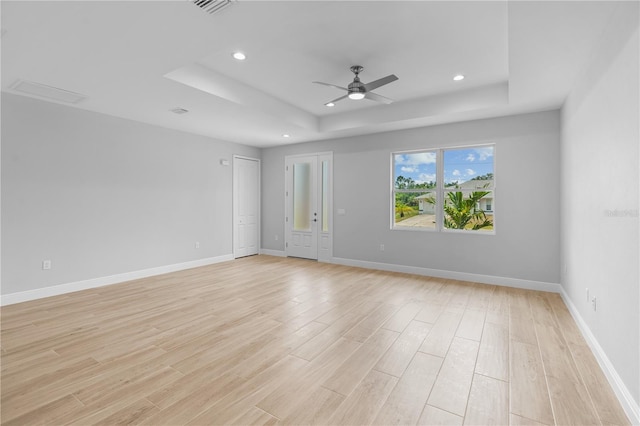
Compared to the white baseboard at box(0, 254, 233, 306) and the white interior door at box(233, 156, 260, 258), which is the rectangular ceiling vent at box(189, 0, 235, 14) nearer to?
the white baseboard at box(0, 254, 233, 306)

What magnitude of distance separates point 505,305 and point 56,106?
261 inches

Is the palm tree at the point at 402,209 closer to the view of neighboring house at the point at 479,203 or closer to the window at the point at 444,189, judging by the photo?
the window at the point at 444,189

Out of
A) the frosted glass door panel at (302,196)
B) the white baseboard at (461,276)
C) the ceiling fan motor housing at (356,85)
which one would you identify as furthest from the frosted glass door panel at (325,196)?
the ceiling fan motor housing at (356,85)

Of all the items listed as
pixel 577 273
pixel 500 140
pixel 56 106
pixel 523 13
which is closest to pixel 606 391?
pixel 577 273

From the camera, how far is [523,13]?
83.4 inches

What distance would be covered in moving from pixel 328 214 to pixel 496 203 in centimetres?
A: 324

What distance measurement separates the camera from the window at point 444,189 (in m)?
4.93

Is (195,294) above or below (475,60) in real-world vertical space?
below

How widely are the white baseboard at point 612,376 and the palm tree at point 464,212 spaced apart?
6.86 feet

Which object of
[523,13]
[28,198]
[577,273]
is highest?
[523,13]

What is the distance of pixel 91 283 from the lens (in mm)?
4457

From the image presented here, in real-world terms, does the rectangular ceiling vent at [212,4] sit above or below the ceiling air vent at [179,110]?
below

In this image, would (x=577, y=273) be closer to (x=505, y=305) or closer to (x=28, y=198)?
(x=505, y=305)

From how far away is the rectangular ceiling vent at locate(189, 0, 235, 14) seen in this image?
2.05 m
